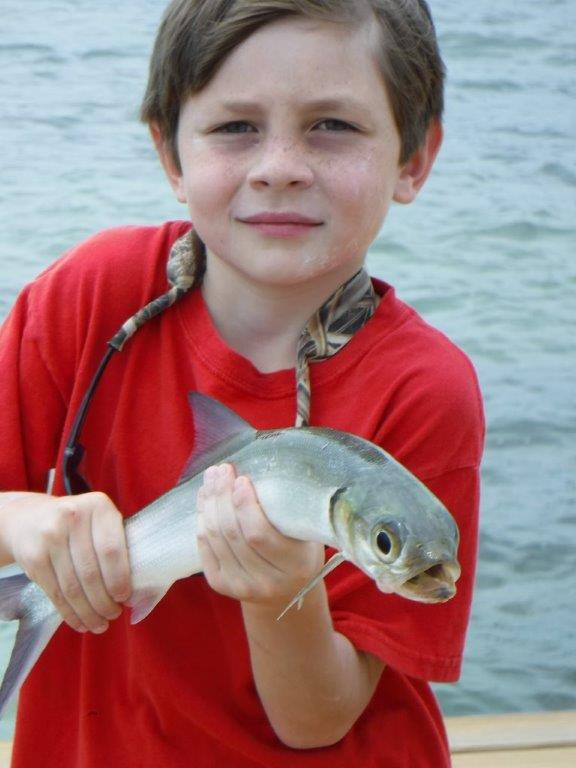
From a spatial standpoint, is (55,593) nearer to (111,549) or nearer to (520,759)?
(111,549)

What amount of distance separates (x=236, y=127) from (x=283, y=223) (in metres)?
0.13

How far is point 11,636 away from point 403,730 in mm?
1572

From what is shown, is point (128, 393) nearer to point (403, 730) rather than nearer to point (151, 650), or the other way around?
point (151, 650)

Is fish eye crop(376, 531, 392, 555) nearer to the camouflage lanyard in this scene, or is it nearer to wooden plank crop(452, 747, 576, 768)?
the camouflage lanyard

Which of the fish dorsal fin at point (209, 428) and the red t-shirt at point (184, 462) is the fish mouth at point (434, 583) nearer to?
the fish dorsal fin at point (209, 428)

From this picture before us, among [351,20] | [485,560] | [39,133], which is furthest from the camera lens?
[39,133]

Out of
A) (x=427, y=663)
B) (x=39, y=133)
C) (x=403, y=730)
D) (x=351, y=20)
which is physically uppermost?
(x=351, y=20)

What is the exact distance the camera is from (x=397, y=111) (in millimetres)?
1780

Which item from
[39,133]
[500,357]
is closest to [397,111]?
[500,357]

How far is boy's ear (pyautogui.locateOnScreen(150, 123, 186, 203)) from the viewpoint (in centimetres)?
188

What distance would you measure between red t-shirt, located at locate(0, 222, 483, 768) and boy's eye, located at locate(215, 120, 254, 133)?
0.24 m

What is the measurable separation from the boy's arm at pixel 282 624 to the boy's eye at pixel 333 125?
1.57ft

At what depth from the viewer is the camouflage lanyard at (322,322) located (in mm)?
1744

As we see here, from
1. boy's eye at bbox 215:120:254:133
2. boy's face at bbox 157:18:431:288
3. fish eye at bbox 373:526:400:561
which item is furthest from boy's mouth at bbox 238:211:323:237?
fish eye at bbox 373:526:400:561
